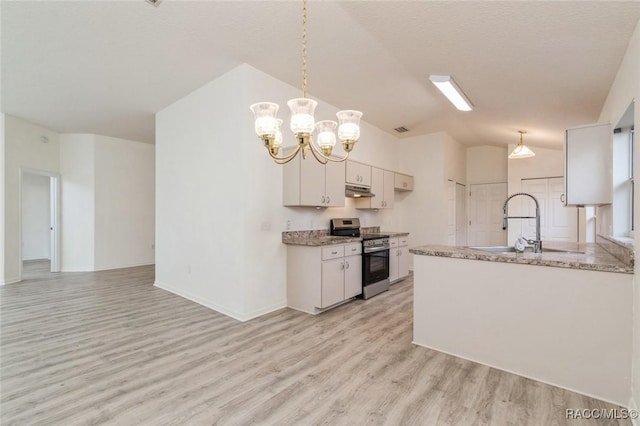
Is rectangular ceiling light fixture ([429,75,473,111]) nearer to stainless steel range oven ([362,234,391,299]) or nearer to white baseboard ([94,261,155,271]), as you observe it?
stainless steel range oven ([362,234,391,299])

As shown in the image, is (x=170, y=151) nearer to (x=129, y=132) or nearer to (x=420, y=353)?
(x=129, y=132)

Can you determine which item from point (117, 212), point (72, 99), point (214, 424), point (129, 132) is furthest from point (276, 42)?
point (117, 212)

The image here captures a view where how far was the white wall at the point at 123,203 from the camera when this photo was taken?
6.76 meters

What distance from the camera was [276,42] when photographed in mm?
3127

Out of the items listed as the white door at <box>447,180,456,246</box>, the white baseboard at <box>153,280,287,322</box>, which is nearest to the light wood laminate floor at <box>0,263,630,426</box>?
the white baseboard at <box>153,280,287,322</box>

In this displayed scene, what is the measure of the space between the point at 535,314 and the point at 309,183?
274 centimetres

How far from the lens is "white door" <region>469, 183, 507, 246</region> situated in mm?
7191

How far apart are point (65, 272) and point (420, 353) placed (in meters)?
7.33

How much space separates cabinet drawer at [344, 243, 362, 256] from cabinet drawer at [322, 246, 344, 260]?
0.10m

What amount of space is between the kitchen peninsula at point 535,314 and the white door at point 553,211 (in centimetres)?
440

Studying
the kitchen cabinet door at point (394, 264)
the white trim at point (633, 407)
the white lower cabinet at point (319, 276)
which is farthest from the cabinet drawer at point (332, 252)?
the white trim at point (633, 407)

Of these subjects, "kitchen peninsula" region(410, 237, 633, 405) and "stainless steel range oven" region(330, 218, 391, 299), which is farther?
"stainless steel range oven" region(330, 218, 391, 299)

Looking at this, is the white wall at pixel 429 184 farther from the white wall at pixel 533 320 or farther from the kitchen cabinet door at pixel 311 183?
the white wall at pixel 533 320

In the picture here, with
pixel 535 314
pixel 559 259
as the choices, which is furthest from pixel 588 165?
pixel 535 314
